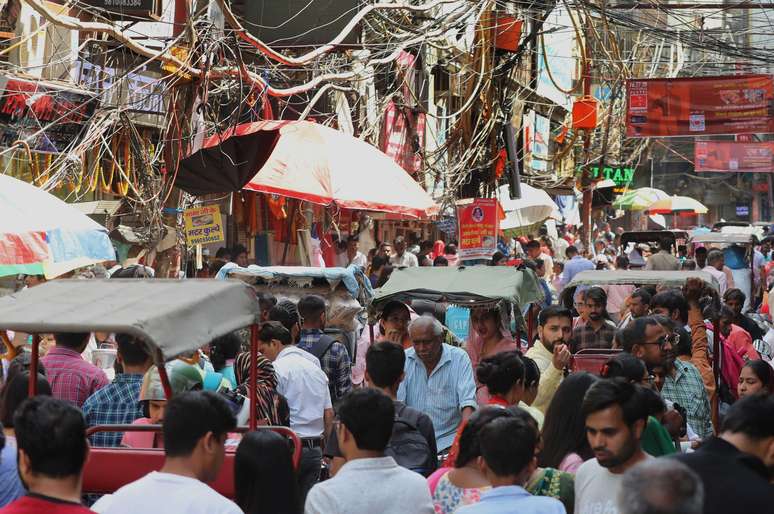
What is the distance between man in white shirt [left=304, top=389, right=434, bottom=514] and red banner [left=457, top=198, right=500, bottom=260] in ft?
36.6

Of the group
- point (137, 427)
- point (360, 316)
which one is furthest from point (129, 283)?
point (360, 316)

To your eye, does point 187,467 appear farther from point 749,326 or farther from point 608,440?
point 749,326

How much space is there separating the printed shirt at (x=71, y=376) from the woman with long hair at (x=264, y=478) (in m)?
2.43

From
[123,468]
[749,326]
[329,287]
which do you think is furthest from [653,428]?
[749,326]

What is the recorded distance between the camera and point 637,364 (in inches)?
250

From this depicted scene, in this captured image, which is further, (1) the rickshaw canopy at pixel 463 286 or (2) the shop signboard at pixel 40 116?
(2) the shop signboard at pixel 40 116

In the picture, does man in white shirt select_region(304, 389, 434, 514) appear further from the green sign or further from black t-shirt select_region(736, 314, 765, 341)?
the green sign

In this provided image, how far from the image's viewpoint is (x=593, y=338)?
9961 mm

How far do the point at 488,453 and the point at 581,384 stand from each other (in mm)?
1191

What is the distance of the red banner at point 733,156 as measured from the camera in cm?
3666

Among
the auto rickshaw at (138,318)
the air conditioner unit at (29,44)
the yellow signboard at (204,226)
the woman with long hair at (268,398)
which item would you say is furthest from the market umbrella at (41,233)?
the air conditioner unit at (29,44)

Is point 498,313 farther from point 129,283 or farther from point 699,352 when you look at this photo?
point 129,283

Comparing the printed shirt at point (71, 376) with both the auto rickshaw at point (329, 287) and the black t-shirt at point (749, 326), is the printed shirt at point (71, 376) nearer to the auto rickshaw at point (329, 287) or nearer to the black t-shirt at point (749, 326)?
the auto rickshaw at point (329, 287)

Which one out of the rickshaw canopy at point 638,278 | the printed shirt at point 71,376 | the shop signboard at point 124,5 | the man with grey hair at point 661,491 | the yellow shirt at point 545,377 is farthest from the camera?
the shop signboard at point 124,5
